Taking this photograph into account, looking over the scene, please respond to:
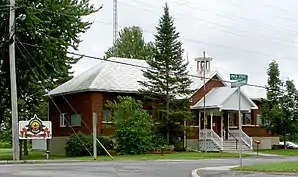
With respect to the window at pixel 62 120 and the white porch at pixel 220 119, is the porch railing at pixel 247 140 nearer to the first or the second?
the white porch at pixel 220 119

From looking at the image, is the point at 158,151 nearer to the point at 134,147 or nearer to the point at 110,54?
the point at 134,147

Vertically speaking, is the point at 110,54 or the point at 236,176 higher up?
the point at 110,54

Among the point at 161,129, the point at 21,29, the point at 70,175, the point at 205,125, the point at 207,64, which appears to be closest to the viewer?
the point at 70,175

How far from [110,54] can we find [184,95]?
1477 inches

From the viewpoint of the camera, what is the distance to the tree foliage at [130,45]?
79.8m

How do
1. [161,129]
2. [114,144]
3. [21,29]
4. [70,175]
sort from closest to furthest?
[70,175]
[21,29]
[114,144]
[161,129]

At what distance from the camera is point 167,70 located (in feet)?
150

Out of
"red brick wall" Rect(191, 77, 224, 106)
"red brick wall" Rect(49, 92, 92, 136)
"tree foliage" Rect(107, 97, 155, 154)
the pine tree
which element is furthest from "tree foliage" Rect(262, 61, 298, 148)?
"red brick wall" Rect(49, 92, 92, 136)

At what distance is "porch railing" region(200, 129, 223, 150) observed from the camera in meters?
49.2

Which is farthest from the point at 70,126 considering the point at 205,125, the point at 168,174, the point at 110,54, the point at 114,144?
the point at 110,54

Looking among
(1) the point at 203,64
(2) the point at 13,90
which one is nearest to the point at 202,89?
(1) the point at 203,64

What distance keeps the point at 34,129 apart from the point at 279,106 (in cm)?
2229

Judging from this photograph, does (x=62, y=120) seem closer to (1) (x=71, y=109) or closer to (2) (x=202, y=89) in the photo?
(1) (x=71, y=109)

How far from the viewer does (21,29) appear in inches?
1592
